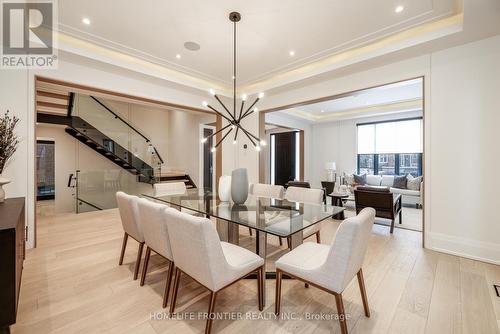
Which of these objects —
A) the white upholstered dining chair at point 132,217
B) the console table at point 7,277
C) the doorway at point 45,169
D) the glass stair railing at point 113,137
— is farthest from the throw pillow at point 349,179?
the doorway at point 45,169

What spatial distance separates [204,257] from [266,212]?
102 cm

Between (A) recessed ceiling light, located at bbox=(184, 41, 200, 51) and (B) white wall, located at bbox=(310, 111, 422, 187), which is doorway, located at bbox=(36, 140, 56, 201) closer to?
(A) recessed ceiling light, located at bbox=(184, 41, 200, 51)

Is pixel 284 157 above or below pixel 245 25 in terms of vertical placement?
below

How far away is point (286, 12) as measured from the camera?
2.36m

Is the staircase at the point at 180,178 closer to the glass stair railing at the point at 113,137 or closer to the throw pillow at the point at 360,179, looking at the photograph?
the glass stair railing at the point at 113,137

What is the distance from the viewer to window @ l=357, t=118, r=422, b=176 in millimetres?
6316

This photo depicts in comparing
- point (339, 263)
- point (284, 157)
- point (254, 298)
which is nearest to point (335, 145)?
point (284, 157)

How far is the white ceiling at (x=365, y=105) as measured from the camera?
522 centimetres

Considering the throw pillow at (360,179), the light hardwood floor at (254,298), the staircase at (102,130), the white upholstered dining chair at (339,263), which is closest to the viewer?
the white upholstered dining chair at (339,263)

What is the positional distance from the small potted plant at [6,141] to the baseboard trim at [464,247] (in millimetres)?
5069

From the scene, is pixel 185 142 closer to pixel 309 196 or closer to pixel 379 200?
pixel 309 196

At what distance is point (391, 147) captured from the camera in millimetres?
6734

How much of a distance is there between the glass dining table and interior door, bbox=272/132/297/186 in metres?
5.56

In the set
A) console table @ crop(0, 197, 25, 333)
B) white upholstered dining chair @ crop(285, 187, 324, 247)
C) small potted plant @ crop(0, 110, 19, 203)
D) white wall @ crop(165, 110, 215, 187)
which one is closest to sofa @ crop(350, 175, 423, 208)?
white upholstered dining chair @ crop(285, 187, 324, 247)
